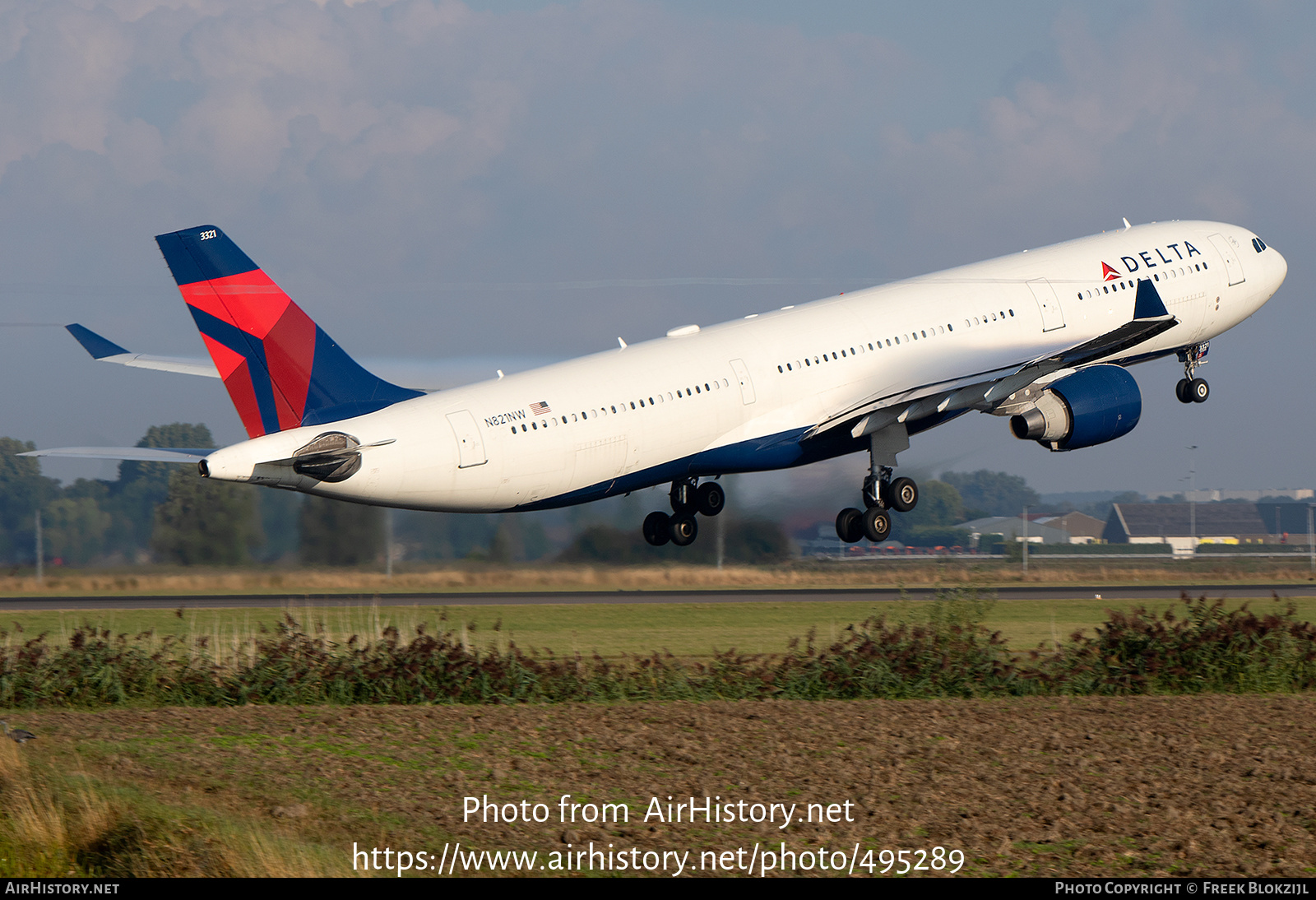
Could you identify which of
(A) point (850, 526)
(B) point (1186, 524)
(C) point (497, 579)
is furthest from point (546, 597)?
(B) point (1186, 524)

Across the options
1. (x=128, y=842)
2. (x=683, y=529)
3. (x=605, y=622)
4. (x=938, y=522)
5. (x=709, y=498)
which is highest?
(x=709, y=498)

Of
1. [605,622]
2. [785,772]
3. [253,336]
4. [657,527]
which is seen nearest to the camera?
[785,772]

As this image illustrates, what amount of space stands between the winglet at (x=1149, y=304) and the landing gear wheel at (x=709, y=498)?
13.8 metres

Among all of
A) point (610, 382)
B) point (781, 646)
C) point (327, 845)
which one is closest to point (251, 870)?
point (327, 845)

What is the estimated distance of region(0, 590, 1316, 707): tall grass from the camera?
34688mm

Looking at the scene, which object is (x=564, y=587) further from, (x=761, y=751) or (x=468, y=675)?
(x=761, y=751)

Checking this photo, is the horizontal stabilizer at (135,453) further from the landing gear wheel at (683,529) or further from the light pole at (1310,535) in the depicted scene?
the light pole at (1310,535)

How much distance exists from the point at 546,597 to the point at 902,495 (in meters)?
26.3

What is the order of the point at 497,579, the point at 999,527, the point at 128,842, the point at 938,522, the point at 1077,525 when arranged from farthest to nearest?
1. the point at 1077,525
2. the point at 999,527
3. the point at 938,522
4. the point at 497,579
5. the point at 128,842

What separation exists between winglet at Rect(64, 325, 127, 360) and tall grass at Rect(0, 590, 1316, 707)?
709 centimetres

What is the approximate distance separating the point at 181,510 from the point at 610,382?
3211cm

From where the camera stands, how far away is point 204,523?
198ft

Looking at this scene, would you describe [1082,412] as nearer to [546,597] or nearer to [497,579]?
[546,597]
